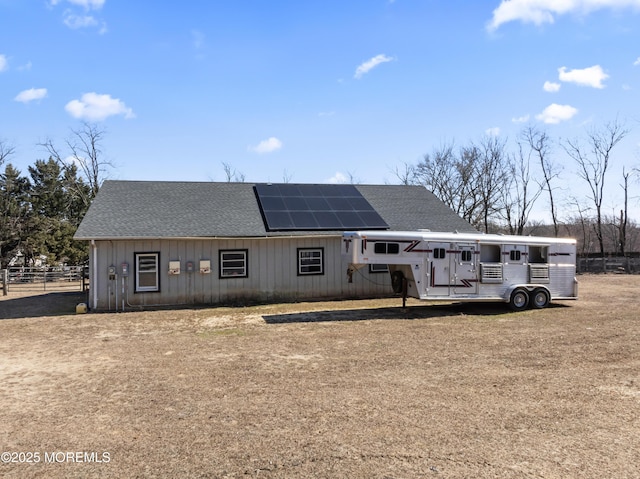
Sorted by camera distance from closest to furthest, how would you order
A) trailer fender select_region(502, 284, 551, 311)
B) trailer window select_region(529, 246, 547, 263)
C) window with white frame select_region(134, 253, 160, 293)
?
1. trailer fender select_region(502, 284, 551, 311)
2. trailer window select_region(529, 246, 547, 263)
3. window with white frame select_region(134, 253, 160, 293)

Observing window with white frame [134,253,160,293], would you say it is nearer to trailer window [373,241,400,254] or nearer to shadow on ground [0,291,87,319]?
shadow on ground [0,291,87,319]

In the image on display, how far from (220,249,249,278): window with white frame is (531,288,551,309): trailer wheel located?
389 inches


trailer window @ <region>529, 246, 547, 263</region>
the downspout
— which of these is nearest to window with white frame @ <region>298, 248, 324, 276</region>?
the downspout

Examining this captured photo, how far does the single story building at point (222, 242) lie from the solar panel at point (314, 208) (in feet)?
0.14

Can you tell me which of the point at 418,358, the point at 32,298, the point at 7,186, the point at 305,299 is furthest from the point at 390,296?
the point at 7,186

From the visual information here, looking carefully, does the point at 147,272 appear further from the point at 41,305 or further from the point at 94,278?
the point at 41,305

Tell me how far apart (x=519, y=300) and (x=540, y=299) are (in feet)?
2.95

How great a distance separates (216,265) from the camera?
54.1ft

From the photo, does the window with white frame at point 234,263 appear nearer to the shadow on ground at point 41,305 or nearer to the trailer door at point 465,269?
the shadow on ground at point 41,305

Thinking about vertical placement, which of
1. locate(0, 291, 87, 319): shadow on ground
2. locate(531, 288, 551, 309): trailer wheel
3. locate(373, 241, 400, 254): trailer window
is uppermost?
locate(373, 241, 400, 254): trailer window

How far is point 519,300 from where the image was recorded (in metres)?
14.5

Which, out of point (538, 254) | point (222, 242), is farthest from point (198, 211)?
point (538, 254)

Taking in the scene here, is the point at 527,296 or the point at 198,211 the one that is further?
the point at 198,211

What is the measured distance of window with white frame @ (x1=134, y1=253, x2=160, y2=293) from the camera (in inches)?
618
